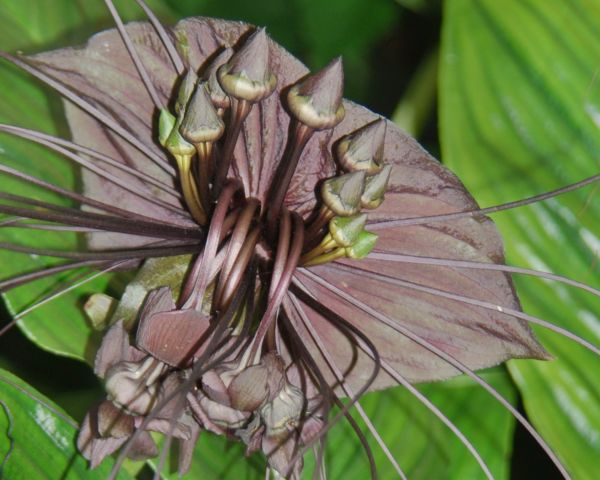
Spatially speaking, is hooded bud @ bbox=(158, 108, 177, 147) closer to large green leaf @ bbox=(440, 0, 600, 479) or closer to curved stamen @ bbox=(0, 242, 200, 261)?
curved stamen @ bbox=(0, 242, 200, 261)

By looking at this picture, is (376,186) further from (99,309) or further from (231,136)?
(99,309)

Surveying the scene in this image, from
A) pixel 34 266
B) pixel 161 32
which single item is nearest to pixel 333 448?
pixel 34 266

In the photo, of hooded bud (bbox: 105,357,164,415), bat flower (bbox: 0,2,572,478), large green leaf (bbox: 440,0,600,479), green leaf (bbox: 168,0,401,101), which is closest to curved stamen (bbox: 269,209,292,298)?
bat flower (bbox: 0,2,572,478)

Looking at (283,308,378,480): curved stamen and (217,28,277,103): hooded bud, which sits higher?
(217,28,277,103): hooded bud

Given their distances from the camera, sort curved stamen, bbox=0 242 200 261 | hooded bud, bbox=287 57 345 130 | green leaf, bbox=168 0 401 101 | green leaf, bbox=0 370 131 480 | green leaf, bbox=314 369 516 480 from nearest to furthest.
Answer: hooded bud, bbox=287 57 345 130, curved stamen, bbox=0 242 200 261, green leaf, bbox=0 370 131 480, green leaf, bbox=314 369 516 480, green leaf, bbox=168 0 401 101

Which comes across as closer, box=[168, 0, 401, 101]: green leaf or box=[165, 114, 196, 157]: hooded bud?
box=[165, 114, 196, 157]: hooded bud

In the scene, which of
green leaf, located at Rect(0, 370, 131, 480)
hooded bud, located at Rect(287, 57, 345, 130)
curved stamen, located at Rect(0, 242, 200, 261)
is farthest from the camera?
green leaf, located at Rect(0, 370, 131, 480)

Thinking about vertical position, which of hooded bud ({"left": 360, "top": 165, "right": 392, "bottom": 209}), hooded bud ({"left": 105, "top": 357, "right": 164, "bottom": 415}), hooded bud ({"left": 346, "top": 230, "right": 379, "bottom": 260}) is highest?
hooded bud ({"left": 360, "top": 165, "right": 392, "bottom": 209})

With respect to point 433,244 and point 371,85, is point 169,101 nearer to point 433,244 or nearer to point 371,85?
point 433,244
